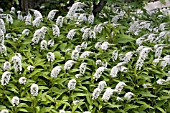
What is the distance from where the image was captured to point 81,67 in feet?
10.2

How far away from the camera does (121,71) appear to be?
10.7 ft

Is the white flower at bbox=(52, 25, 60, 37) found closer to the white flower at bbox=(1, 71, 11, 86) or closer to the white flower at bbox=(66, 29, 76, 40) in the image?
the white flower at bbox=(66, 29, 76, 40)

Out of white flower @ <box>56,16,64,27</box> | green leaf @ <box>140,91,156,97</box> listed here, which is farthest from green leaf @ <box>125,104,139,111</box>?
white flower @ <box>56,16,64,27</box>

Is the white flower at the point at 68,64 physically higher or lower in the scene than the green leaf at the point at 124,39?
lower

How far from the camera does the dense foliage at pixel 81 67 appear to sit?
2.89 meters

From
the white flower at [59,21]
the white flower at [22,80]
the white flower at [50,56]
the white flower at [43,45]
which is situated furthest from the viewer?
the white flower at [59,21]

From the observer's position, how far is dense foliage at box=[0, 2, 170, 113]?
2893mm

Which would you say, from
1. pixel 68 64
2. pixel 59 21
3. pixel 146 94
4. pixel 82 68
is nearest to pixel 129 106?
pixel 146 94

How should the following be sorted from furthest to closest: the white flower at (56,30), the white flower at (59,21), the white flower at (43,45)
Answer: the white flower at (59,21) → the white flower at (56,30) → the white flower at (43,45)

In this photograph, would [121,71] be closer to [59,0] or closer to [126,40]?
[126,40]

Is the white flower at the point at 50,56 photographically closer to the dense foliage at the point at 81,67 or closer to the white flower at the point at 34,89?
the dense foliage at the point at 81,67

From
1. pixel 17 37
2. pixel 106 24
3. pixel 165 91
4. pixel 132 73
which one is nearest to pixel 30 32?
pixel 17 37

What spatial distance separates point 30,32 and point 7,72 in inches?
36.5

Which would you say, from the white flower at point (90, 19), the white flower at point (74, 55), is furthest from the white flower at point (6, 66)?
the white flower at point (90, 19)
